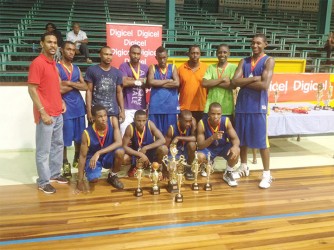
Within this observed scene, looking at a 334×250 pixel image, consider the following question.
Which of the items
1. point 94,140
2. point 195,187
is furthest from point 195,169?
point 94,140

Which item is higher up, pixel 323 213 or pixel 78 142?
pixel 78 142

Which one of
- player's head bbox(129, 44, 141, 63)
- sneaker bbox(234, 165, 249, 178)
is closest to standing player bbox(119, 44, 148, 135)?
player's head bbox(129, 44, 141, 63)

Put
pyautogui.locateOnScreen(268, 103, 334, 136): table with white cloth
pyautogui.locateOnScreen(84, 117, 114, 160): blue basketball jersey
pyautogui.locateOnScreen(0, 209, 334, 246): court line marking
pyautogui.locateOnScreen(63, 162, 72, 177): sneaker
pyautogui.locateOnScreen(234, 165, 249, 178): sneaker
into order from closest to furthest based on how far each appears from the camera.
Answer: pyautogui.locateOnScreen(0, 209, 334, 246): court line marking
pyautogui.locateOnScreen(84, 117, 114, 160): blue basketball jersey
pyautogui.locateOnScreen(63, 162, 72, 177): sneaker
pyautogui.locateOnScreen(234, 165, 249, 178): sneaker
pyautogui.locateOnScreen(268, 103, 334, 136): table with white cloth

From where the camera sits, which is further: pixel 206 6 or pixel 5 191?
pixel 206 6

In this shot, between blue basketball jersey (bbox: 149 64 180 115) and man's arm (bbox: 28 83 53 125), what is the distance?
1.14 metres

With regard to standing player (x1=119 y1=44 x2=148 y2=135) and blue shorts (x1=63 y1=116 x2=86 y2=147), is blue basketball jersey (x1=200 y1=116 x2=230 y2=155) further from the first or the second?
blue shorts (x1=63 y1=116 x2=86 y2=147)

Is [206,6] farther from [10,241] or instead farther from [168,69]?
[10,241]

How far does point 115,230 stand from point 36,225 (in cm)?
65

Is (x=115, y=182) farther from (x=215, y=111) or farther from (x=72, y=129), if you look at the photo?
(x=215, y=111)

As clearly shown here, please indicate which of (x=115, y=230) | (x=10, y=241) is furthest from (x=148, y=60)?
(x=10, y=241)

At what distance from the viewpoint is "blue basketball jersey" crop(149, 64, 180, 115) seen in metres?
3.99

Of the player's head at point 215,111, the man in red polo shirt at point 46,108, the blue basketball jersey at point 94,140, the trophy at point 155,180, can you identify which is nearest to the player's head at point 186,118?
the player's head at point 215,111

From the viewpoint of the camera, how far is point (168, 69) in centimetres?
402

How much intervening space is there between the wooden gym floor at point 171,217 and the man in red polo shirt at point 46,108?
304 millimetres
